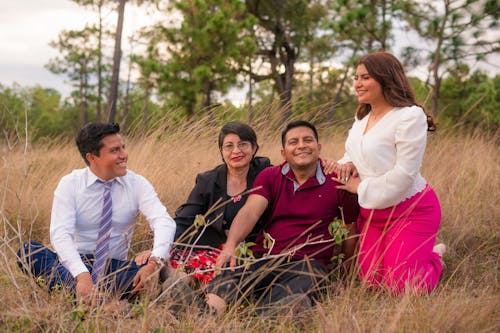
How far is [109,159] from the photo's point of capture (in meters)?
3.10

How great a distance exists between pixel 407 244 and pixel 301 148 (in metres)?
0.80

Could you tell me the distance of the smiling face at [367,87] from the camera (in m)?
3.08

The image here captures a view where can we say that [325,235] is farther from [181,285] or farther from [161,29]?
[161,29]

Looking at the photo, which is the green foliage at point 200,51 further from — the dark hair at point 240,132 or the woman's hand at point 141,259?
the woman's hand at point 141,259

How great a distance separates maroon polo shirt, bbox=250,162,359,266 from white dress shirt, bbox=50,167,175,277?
1.97 ft

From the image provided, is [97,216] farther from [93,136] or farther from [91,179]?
[93,136]

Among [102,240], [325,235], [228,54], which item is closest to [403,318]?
[325,235]

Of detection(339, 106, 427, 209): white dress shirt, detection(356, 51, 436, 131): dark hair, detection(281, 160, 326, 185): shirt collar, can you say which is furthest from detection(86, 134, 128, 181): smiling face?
detection(356, 51, 436, 131): dark hair

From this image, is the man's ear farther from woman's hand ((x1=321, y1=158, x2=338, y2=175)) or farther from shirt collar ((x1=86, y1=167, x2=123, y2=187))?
woman's hand ((x1=321, y1=158, x2=338, y2=175))

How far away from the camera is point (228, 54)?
57.7 feet

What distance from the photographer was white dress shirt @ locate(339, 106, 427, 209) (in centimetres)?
293

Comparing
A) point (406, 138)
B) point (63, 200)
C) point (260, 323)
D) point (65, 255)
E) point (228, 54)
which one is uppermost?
point (228, 54)

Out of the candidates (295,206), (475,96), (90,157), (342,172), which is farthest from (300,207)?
(475,96)

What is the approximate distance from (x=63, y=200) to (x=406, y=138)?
1891 mm
